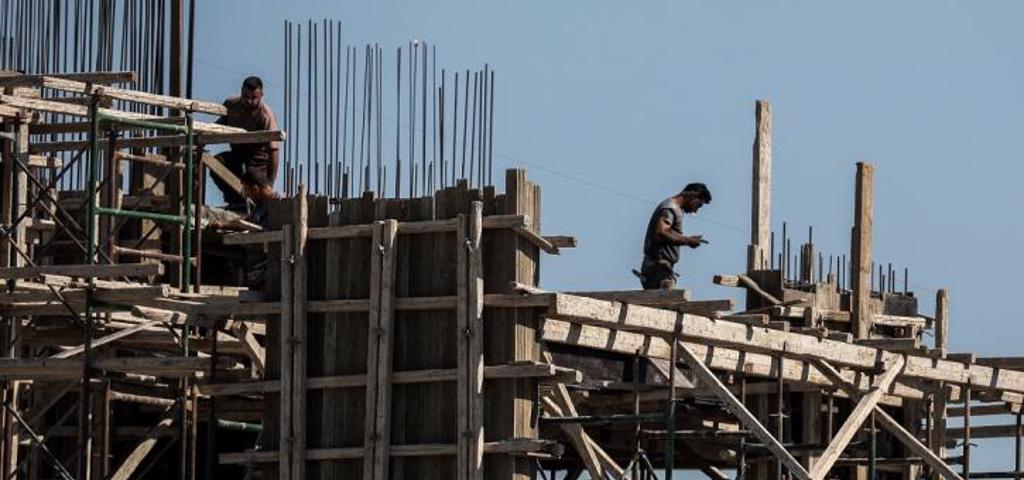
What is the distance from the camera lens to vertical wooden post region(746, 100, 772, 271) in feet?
139

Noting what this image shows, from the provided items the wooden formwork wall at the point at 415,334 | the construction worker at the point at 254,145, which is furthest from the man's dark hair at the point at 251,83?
the wooden formwork wall at the point at 415,334

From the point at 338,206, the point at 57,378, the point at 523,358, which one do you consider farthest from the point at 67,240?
the point at 523,358

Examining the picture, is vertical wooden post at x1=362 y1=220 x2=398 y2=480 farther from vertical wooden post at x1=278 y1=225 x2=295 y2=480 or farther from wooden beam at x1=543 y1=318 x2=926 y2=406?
wooden beam at x1=543 y1=318 x2=926 y2=406

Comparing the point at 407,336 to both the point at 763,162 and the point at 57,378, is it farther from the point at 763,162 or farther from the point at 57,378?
the point at 763,162

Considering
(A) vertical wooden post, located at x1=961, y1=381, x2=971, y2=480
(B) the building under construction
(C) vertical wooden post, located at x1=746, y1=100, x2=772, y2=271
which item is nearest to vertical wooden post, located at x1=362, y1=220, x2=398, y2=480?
(B) the building under construction

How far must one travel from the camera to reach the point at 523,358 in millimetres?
28875

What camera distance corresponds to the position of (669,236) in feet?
114

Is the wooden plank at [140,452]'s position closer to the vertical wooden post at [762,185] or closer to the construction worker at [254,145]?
the construction worker at [254,145]

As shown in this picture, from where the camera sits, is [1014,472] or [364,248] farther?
[1014,472]

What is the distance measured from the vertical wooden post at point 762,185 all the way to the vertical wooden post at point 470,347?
13.9 m

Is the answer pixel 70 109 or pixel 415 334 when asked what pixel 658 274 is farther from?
pixel 70 109

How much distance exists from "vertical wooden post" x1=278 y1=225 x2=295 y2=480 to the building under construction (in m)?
0.02

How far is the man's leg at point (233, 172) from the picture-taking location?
37000mm

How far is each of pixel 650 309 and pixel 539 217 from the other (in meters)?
1.68
